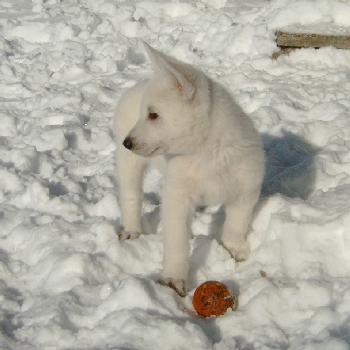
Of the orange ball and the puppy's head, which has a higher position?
the puppy's head

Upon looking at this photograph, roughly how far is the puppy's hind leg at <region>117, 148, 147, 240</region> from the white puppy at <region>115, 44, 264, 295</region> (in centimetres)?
40

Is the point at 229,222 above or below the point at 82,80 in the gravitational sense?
above

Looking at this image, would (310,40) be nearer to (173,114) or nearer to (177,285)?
(173,114)

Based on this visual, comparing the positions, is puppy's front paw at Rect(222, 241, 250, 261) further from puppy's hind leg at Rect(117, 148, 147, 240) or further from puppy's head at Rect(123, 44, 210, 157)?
puppy's head at Rect(123, 44, 210, 157)

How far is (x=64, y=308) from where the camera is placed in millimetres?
3355

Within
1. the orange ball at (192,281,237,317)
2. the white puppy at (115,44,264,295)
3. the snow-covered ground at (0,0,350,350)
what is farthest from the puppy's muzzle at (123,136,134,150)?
the orange ball at (192,281,237,317)

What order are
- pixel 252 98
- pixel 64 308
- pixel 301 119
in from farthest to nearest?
pixel 252 98
pixel 301 119
pixel 64 308

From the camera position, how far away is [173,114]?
3520 millimetres

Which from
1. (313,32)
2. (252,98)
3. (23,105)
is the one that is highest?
(313,32)

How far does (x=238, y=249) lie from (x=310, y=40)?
3.92 metres

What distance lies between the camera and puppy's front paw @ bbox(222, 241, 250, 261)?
13.0 ft

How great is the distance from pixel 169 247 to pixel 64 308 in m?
0.75

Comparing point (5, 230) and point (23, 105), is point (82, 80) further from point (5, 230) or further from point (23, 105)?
point (5, 230)

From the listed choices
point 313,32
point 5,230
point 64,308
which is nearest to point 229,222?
point 64,308
